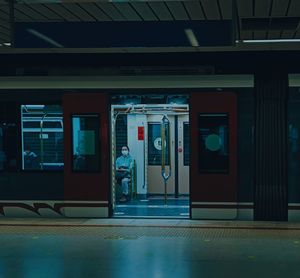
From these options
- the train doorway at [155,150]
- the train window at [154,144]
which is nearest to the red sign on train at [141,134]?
the train doorway at [155,150]

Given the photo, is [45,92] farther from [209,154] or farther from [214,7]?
[214,7]

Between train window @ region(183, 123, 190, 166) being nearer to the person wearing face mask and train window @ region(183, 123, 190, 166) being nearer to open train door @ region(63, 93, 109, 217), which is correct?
the person wearing face mask

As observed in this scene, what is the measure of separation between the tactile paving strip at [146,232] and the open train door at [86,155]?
85cm

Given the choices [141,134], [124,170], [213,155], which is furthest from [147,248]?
[141,134]

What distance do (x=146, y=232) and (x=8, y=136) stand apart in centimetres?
304

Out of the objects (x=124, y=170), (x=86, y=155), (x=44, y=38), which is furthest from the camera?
(x=124, y=170)

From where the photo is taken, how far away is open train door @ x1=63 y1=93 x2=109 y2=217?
980 cm

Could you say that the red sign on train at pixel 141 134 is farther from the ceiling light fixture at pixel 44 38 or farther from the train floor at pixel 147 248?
the ceiling light fixture at pixel 44 38

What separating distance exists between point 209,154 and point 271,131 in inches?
40.8

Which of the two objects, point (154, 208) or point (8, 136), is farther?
point (154, 208)

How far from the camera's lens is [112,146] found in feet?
33.0

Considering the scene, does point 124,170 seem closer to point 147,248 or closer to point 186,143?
point 186,143

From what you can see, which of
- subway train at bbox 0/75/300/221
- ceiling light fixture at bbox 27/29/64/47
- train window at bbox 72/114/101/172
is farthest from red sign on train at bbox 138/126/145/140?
ceiling light fixture at bbox 27/29/64/47

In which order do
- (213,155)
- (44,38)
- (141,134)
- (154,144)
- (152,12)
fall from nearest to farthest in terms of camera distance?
(44,38)
(152,12)
(213,155)
(141,134)
(154,144)
